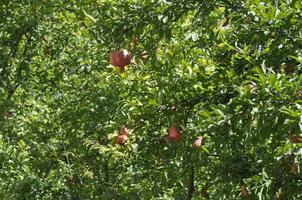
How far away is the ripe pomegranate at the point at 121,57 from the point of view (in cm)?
378

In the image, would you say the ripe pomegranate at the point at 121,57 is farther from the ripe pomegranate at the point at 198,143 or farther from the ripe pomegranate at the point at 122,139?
the ripe pomegranate at the point at 198,143

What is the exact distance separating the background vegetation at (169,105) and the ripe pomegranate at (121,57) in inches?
5.9

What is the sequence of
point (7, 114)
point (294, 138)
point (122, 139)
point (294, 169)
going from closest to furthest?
1. point (294, 138)
2. point (294, 169)
3. point (122, 139)
4. point (7, 114)

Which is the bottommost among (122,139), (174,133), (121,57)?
(174,133)

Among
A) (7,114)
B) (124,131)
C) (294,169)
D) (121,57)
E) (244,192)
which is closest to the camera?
(294,169)

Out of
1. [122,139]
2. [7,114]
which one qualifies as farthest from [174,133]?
[7,114]

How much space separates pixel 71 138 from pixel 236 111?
493 cm

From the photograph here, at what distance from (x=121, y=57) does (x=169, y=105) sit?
601 millimetres

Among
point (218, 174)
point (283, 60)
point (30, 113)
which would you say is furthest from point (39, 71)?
point (283, 60)

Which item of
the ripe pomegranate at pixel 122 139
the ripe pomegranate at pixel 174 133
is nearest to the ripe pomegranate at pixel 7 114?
the ripe pomegranate at pixel 122 139

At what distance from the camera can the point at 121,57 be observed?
12.6ft

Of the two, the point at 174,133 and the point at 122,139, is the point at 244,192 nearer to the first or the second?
the point at 174,133

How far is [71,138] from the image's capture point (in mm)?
7277

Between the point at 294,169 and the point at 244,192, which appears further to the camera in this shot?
the point at 244,192
